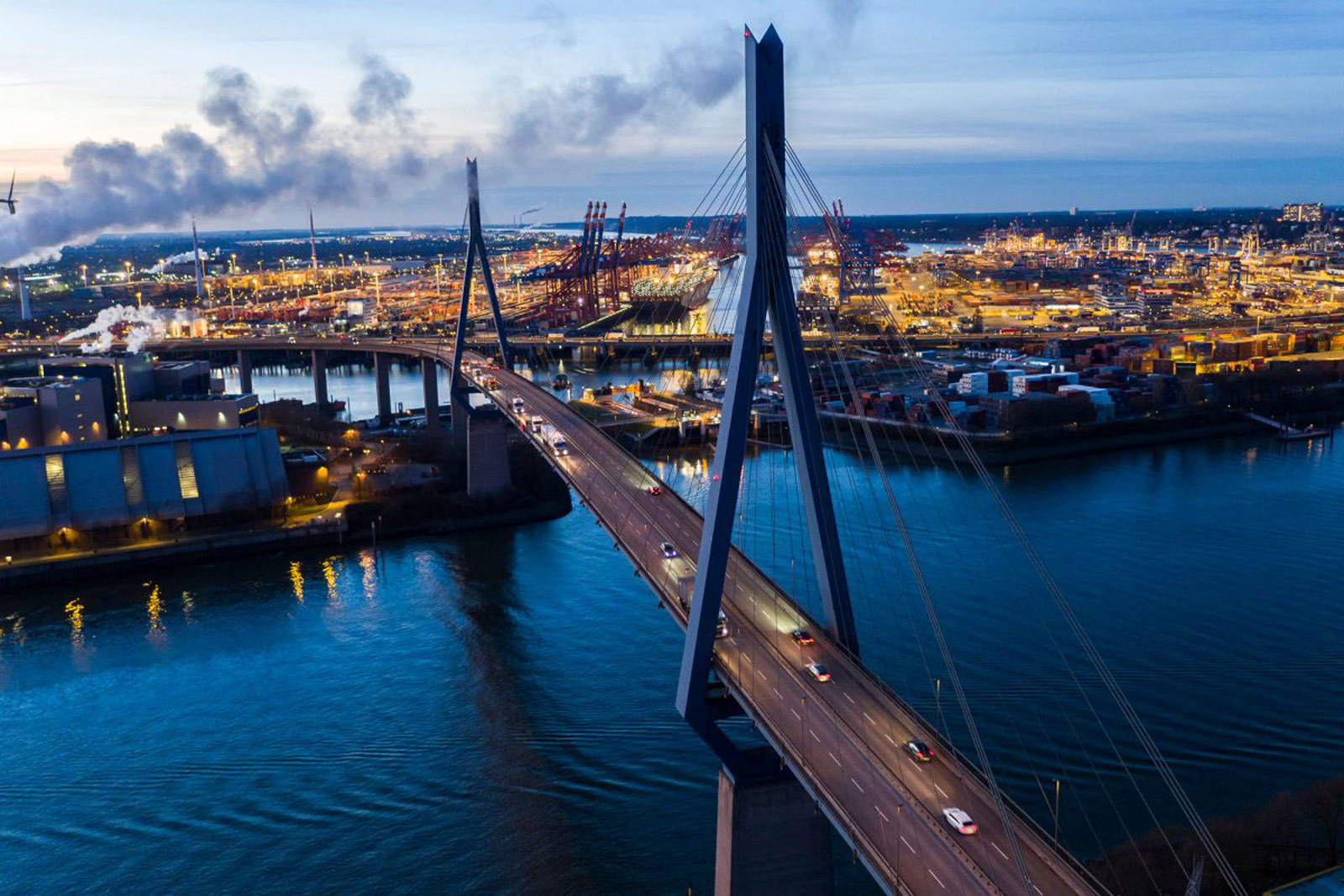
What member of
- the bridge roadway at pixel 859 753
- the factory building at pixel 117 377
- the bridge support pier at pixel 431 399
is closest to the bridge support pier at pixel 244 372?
the factory building at pixel 117 377

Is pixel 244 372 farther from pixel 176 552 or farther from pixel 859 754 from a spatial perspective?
pixel 859 754

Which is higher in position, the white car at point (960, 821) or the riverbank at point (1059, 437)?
the white car at point (960, 821)

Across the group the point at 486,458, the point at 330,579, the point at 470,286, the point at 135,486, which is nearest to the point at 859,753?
the point at 330,579

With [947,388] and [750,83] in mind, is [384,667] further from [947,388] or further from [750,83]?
[947,388]

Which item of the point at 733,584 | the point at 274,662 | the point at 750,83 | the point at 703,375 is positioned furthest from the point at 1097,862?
the point at 703,375

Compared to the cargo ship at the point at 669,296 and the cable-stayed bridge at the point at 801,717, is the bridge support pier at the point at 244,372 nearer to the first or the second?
the cargo ship at the point at 669,296

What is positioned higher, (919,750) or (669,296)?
(919,750)
